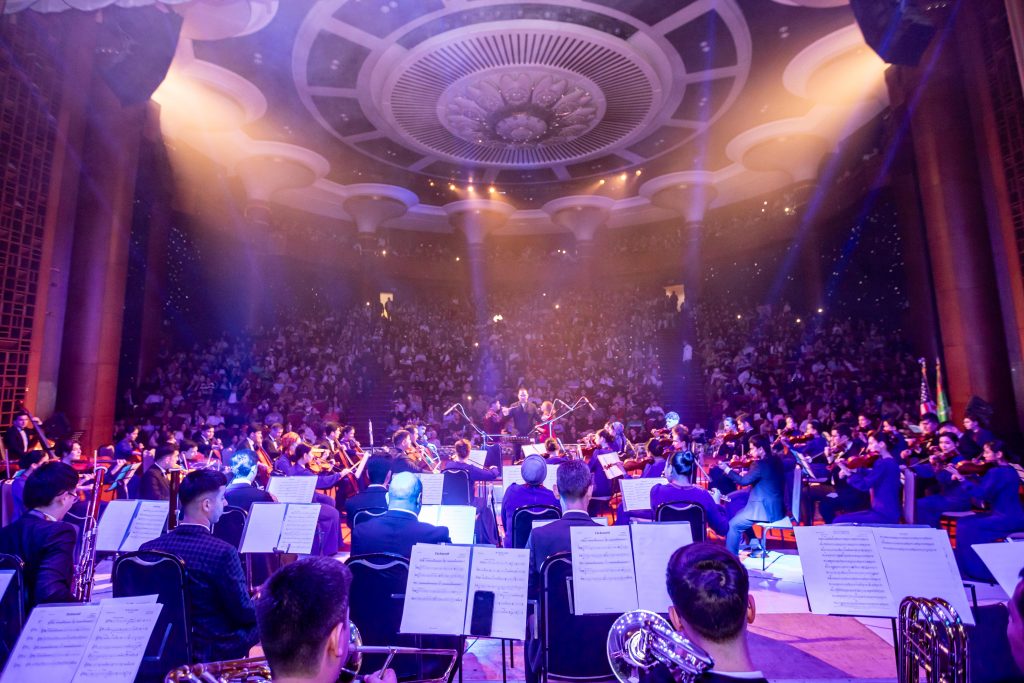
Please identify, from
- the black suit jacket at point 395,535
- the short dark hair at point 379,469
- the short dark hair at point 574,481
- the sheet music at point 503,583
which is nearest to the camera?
the sheet music at point 503,583

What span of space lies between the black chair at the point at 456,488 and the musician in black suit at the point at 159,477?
307 cm

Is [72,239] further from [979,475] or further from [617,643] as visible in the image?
[979,475]

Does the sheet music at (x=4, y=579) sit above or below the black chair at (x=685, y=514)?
above

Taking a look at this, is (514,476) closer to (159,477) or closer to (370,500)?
(370,500)

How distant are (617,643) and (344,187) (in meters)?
19.7

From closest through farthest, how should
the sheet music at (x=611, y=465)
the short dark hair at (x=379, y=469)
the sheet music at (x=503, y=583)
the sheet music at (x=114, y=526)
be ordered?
the sheet music at (x=503, y=583) < the sheet music at (x=114, y=526) < the short dark hair at (x=379, y=469) < the sheet music at (x=611, y=465)

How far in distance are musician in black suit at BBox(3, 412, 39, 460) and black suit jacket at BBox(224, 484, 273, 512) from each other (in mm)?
4640

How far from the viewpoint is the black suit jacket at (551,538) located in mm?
3578

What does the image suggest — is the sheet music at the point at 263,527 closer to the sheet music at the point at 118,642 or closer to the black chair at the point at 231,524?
the black chair at the point at 231,524

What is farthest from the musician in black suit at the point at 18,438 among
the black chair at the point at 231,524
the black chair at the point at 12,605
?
the black chair at the point at 12,605

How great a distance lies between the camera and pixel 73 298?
10.3 metres

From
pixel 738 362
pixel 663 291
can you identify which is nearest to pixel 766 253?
pixel 663 291

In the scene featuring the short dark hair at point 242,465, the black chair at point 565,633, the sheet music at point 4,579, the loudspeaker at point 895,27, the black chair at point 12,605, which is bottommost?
the black chair at point 565,633

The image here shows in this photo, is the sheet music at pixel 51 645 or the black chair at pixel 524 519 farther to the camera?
the black chair at pixel 524 519
